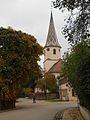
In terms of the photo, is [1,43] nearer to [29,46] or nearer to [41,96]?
[29,46]

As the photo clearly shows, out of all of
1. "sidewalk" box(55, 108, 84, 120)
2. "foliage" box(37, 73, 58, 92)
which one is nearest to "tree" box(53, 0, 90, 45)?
"sidewalk" box(55, 108, 84, 120)

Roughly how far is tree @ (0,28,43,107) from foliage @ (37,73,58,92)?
1563 inches

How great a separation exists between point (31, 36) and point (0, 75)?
27.9 feet

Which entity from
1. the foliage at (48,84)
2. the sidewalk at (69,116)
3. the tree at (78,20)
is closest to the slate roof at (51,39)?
the foliage at (48,84)

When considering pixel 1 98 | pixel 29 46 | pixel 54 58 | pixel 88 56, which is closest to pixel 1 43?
pixel 29 46

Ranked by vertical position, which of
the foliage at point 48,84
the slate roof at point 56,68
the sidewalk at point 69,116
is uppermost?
the slate roof at point 56,68

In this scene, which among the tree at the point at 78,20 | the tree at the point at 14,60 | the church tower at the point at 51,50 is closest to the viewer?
the tree at the point at 78,20

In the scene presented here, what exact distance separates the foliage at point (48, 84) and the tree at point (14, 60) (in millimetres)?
39696

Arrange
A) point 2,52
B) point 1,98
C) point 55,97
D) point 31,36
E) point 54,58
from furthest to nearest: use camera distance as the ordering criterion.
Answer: point 54,58 < point 55,97 < point 31,36 < point 2,52 < point 1,98

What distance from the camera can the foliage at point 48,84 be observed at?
79188mm

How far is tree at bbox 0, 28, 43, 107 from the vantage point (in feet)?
115

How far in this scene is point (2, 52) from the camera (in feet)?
120

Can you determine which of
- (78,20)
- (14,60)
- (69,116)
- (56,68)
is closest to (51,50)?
(56,68)

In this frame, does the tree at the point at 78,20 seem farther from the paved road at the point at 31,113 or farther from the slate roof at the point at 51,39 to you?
the slate roof at the point at 51,39
